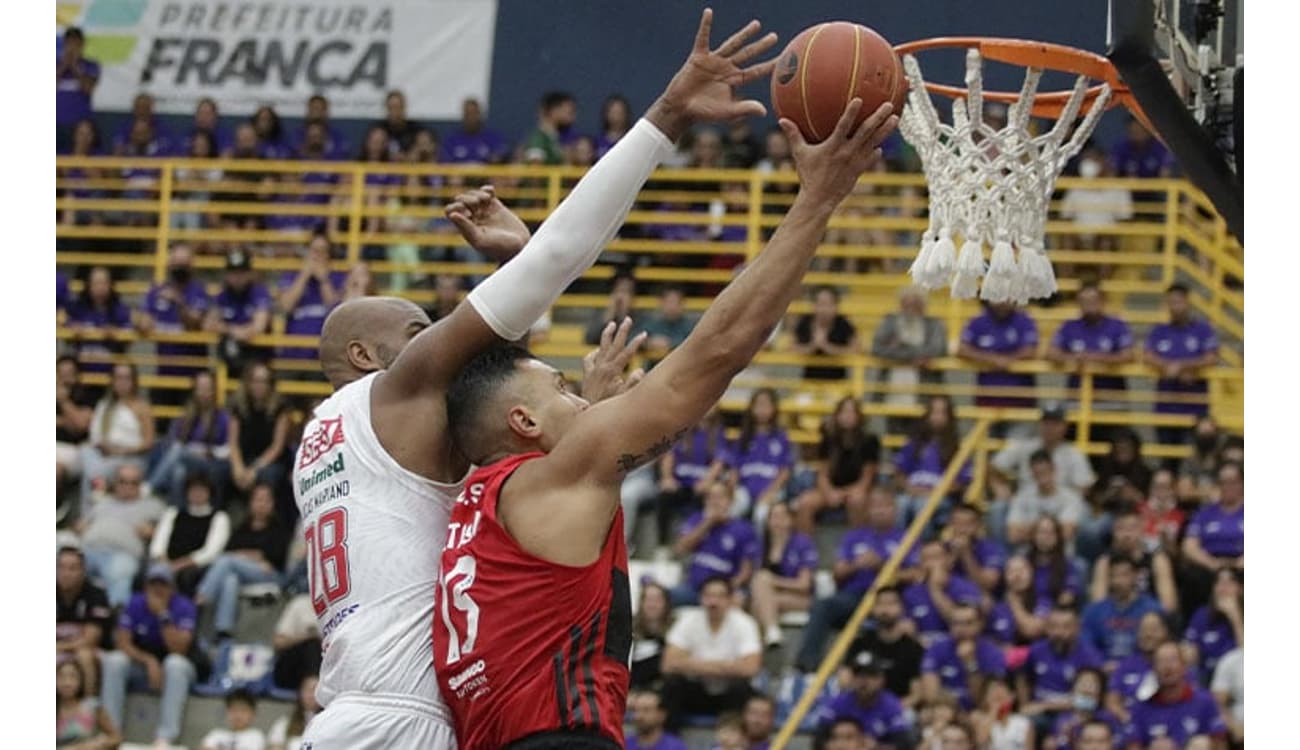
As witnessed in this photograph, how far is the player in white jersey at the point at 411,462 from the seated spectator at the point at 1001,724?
25.6ft

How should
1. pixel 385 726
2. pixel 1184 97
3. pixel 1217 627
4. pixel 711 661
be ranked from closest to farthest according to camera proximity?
1. pixel 385 726
2. pixel 1184 97
3. pixel 1217 627
4. pixel 711 661

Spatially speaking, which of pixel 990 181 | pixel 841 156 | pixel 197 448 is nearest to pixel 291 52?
pixel 197 448

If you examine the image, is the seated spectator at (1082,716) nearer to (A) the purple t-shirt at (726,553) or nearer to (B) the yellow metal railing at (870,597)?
(B) the yellow metal railing at (870,597)

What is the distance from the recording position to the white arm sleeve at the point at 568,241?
14.4 ft

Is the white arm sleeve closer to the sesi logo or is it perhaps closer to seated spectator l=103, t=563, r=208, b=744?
the sesi logo

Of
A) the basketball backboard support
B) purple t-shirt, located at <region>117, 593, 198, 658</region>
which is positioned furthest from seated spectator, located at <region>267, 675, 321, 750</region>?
the basketball backboard support

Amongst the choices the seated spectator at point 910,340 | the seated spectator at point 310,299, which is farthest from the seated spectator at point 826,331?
the seated spectator at point 310,299

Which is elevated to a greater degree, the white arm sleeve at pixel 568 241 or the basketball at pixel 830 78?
the basketball at pixel 830 78

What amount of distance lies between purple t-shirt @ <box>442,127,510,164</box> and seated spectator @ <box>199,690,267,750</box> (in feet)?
20.0

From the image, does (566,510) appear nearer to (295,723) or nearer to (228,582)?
(295,723)

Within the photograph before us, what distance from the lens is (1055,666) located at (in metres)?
12.4

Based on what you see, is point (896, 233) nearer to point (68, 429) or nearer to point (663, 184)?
point (663, 184)

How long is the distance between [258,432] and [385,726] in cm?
1077

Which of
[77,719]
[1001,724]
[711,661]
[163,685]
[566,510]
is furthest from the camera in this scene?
[163,685]
